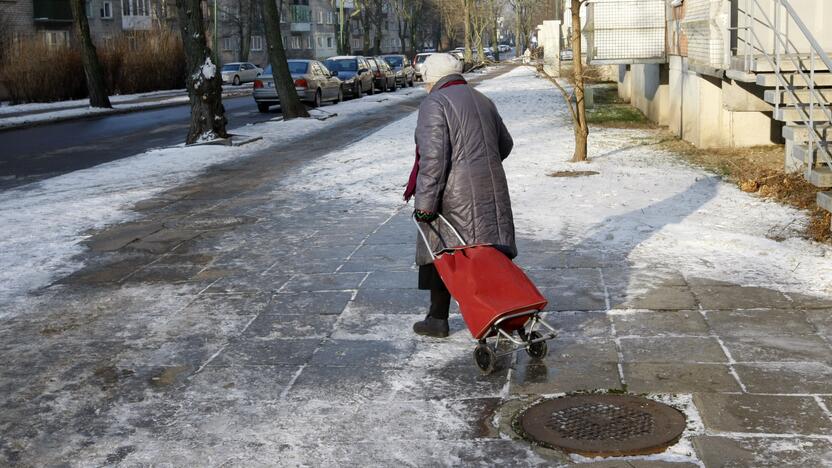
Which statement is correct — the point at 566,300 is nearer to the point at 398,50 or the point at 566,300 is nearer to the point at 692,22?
the point at 692,22

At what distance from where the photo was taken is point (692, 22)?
605 inches

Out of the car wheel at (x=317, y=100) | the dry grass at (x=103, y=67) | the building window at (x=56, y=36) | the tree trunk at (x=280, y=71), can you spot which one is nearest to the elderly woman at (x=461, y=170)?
the tree trunk at (x=280, y=71)

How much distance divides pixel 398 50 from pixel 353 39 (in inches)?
567

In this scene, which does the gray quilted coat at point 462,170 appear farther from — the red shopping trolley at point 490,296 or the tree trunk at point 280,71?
the tree trunk at point 280,71

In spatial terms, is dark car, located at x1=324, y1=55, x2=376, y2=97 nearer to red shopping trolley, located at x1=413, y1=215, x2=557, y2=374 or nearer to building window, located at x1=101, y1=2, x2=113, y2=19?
building window, located at x1=101, y1=2, x2=113, y2=19

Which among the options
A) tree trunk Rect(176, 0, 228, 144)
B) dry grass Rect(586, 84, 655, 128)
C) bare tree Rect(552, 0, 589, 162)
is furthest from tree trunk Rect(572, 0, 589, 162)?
tree trunk Rect(176, 0, 228, 144)

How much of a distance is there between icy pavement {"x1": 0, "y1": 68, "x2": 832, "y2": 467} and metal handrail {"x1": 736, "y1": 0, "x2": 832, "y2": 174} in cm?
72

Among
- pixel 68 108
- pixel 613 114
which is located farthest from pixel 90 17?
pixel 613 114

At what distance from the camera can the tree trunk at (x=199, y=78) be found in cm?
1900

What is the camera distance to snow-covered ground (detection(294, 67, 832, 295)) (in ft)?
25.6

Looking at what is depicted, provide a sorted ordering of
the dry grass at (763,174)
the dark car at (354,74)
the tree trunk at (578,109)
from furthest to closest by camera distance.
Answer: the dark car at (354,74) < the tree trunk at (578,109) < the dry grass at (763,174)

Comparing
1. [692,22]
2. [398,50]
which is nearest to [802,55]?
[692,22]

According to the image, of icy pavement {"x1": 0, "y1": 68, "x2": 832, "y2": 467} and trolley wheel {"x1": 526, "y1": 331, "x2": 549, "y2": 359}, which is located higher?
trolley wheel {"x1": 526, "y1": 331, "x2": 549, "y2": 359}

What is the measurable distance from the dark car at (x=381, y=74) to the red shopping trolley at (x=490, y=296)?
3712 centimetres
